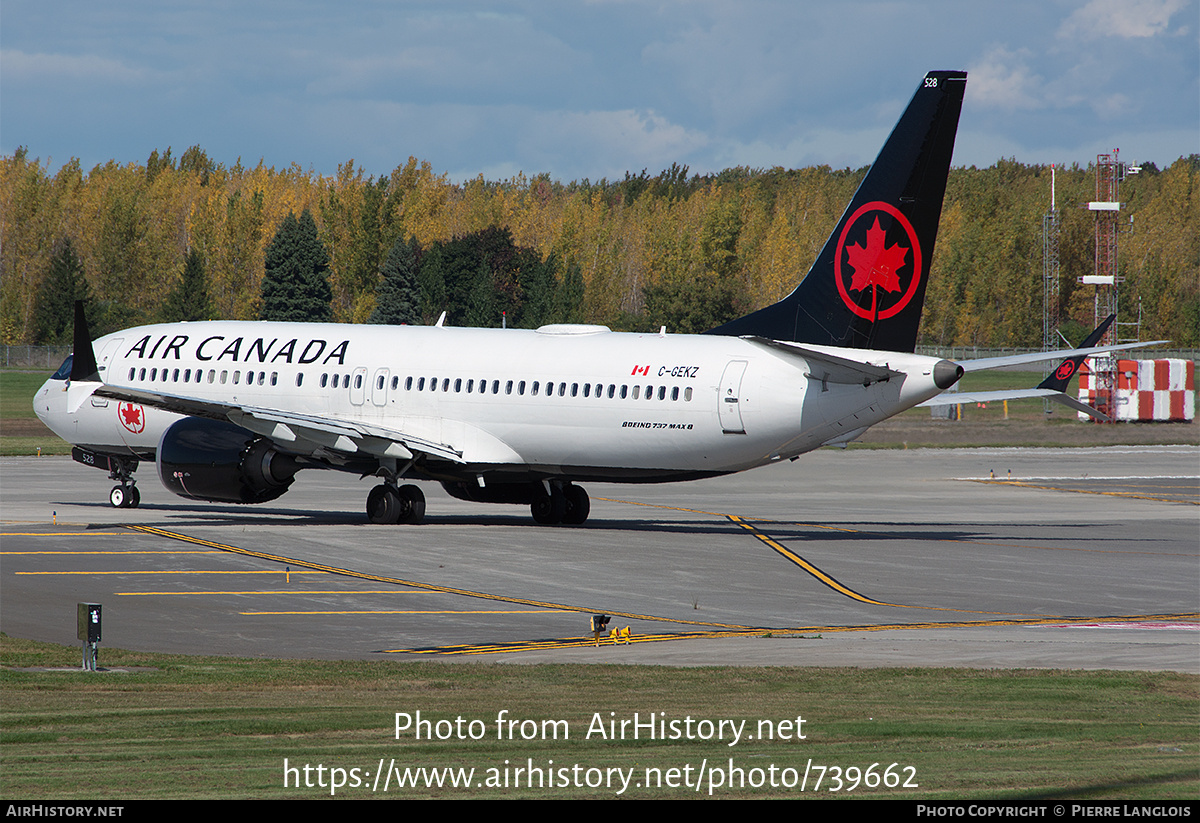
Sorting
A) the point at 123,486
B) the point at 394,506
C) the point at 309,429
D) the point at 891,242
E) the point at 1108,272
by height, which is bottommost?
the point at 394,506

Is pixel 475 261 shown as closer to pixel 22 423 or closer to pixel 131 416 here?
pixel 22 423

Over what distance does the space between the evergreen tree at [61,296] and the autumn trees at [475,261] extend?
60cm

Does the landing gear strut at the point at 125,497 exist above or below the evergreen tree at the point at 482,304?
below

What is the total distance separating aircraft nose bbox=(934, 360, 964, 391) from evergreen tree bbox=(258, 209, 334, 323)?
321 ft

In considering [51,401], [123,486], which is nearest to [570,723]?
[123,486]

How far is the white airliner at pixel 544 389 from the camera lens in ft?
104

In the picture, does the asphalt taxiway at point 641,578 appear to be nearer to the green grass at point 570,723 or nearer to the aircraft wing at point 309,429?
the green grass at point 570,723

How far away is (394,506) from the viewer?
35.6 meters

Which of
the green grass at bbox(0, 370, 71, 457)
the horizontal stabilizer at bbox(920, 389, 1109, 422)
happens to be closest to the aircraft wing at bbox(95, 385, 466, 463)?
the horizontal stabilizer at bbox(920, 389, 1109, 422)

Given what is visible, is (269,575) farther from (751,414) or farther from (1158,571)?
(1158,571)

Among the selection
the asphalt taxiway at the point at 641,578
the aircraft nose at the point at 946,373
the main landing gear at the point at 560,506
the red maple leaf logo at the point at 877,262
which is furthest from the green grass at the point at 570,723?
the main landing gear at the point at 560,506

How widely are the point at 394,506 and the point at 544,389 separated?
4848 millimetres

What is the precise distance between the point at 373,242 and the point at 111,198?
101 feet

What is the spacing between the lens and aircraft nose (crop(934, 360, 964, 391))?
29.9 metres
